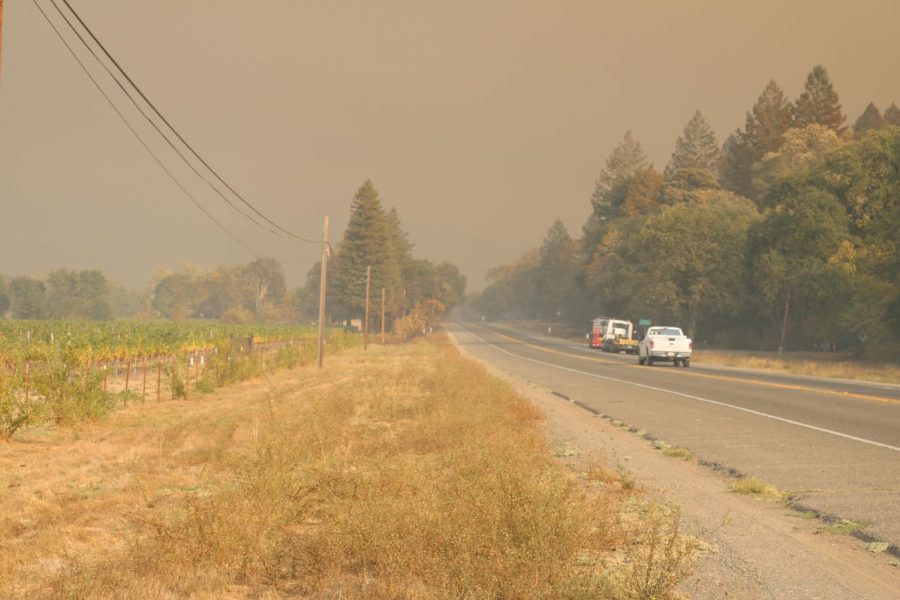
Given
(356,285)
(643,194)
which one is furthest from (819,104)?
(356,285)

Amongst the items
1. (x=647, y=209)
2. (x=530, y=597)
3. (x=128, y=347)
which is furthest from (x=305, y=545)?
(x=647, y=209)

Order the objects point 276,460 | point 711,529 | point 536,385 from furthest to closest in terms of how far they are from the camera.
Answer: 1. point 536,385
2. point 276,460
3. point 711,529

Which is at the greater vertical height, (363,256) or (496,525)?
(363,256)

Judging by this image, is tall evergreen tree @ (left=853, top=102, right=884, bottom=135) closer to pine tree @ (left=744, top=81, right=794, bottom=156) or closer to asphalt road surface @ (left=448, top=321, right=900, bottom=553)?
pine tree @ (left=744, top=81, right=794, bottom=156)

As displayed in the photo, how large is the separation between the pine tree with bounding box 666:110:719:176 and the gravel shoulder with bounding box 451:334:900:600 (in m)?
117

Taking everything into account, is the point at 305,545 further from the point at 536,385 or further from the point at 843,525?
the point at 536,385

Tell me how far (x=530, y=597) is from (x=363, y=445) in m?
7.93

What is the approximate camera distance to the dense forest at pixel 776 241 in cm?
5200

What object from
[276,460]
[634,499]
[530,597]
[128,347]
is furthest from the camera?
[128,347]

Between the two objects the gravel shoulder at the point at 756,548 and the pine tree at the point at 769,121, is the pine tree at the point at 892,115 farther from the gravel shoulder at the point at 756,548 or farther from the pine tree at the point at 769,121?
the gravel shoulder at the point at 756,548

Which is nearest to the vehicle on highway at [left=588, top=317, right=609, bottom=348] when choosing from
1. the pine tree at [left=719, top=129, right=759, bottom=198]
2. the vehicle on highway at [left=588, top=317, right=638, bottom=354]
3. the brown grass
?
the vehicle on highway at [left=588, top=317, right=638, bottom=354]

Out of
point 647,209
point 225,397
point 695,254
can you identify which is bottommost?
point 225,397

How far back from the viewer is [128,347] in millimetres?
43000

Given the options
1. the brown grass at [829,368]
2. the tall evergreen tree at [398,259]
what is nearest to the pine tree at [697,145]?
the tall evergreen tree at [398,259]
